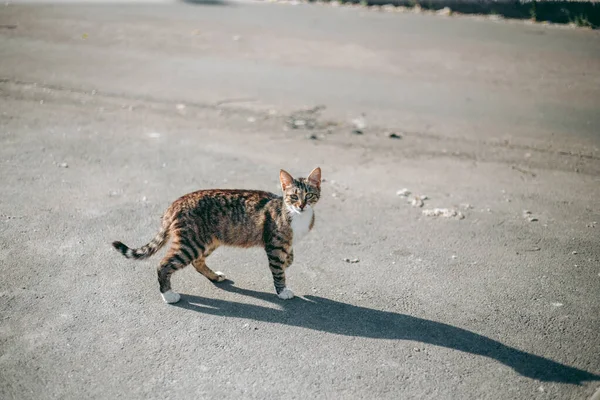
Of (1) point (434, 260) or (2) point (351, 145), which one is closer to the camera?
(1) point (434, 260)

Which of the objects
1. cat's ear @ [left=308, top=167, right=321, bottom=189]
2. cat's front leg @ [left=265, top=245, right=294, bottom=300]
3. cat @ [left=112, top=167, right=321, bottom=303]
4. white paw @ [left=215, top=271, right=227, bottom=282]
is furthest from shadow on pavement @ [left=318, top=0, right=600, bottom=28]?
white paw @ [left=215, top=271, right=227, bottom=282]

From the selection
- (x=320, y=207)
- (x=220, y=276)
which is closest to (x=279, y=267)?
(x=220, y=276)

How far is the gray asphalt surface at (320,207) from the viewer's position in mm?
4504

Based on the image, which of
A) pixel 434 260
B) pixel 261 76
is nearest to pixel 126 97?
pixel 261 76

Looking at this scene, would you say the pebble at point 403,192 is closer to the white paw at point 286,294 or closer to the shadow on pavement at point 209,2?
the white paw at point 286,294

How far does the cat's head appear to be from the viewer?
523cm

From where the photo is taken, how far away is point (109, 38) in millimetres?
13445

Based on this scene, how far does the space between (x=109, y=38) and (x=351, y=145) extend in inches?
315

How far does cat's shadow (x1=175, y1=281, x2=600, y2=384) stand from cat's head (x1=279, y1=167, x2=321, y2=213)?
0.93 metres

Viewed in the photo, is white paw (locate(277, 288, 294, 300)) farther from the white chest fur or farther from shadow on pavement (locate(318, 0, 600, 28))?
shadow on pavement (locate(318, 0, 600, 28))

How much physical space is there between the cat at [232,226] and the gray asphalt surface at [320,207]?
40 cm

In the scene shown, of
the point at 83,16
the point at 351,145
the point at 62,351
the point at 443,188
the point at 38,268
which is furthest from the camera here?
the point at 83,16

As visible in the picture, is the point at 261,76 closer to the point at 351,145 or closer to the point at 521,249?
the point at 351,145

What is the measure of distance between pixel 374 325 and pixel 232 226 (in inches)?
65.4
